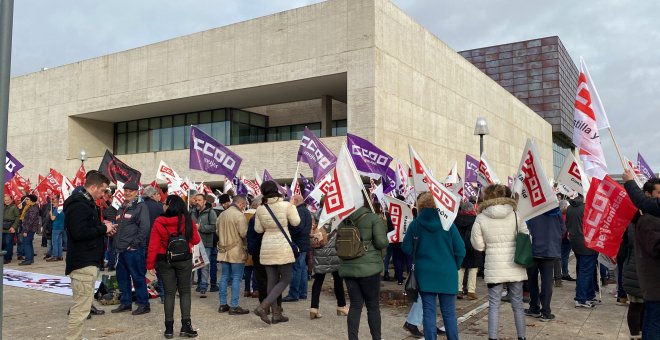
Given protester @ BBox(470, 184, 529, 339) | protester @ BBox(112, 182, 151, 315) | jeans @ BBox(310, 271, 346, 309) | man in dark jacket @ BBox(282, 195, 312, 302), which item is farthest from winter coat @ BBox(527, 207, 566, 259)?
protester @ BBox(112, 182, 151, 315)

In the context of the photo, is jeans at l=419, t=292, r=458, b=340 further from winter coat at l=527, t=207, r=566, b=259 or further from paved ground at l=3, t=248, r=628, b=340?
winter coat at l=527, t=207, r=566, b=259

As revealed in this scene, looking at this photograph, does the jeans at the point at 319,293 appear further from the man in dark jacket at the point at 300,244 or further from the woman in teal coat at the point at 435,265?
the woman in teal coat at the point at 435,265

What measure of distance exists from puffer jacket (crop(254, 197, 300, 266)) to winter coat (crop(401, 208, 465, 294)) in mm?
1951

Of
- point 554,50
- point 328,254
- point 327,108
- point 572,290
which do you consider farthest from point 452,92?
point 554,50

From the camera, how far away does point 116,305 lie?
8.61 meters

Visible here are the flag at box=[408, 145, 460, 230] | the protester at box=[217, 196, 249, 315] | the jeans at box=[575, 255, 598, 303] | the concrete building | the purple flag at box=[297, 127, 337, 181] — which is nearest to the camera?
the flag at box=[408, 145, 460, 230]

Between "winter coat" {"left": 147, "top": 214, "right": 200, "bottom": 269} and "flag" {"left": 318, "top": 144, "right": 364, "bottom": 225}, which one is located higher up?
"flag" {"left": 318, "top": 144, "right": 364, "bottom": 225}

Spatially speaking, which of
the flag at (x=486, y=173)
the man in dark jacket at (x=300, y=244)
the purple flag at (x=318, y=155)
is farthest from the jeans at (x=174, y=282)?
the flag at (x=486, y=173)

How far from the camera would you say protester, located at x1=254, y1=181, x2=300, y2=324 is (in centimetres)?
714

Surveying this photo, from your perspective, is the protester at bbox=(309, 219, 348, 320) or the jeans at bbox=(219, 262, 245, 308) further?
the jeans at bbox=(219, 262, 245, 308)

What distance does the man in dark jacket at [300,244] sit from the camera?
7969 millimetres

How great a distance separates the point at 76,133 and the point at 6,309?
27.6 meters

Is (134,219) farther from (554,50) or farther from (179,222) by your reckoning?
(554,50)

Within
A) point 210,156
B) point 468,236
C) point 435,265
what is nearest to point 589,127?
point 435,265
